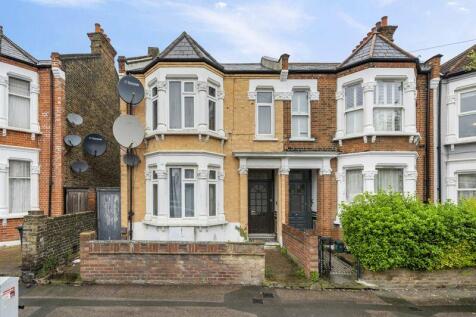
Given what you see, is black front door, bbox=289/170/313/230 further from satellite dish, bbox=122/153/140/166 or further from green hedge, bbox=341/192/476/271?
satellite dish, bbox=122/153/140/166

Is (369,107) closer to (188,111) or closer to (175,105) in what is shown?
(188,111)

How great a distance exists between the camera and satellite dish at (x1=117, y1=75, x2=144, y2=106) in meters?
9.34

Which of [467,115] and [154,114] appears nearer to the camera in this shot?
[154,114]

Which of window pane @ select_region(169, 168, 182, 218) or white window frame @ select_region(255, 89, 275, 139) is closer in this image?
window pane @ select_region(169, 168, 182, 218)

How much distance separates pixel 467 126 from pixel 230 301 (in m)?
10.9

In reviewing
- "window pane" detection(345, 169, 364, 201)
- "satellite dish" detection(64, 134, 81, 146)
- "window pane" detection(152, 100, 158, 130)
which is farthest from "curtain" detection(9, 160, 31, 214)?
"window pane" detection(345, 169, 364, 201)

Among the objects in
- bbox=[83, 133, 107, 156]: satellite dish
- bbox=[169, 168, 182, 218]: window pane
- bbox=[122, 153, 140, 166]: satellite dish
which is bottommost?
bbox=[169, 168, 182, 218]: window pane

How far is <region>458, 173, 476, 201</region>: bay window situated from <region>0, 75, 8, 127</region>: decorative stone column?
56.2ft

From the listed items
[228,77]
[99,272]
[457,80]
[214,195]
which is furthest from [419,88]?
[99,272]

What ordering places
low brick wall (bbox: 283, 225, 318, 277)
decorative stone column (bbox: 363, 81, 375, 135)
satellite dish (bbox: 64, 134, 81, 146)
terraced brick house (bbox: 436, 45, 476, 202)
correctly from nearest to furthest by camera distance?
low brick wall (bbox: 283, 225, 318, 277), decorative stone column (bbox: 363, 81, 375, 135), terraced brick house (bbox: 436, 45, 476, 202), satellite dish (bbox: 64, 134, 81, 146)

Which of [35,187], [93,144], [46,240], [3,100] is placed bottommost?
[46,240]

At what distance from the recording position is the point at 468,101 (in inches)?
411

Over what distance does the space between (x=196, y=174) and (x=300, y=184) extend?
14.6 feet

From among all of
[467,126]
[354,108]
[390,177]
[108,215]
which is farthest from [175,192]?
[467,126]
